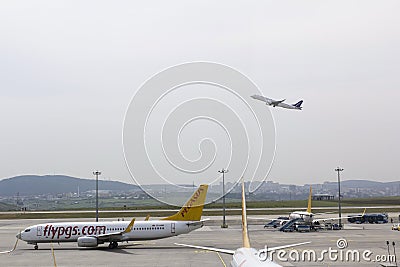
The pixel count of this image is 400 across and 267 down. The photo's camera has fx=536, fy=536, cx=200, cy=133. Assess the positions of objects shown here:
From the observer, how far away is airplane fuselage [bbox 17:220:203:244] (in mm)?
56406

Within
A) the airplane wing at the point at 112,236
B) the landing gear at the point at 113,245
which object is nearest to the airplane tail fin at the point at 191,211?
the airplane wing at the point at 112,236

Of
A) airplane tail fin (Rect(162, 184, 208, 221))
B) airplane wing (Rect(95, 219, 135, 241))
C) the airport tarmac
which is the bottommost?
the airport tarmac

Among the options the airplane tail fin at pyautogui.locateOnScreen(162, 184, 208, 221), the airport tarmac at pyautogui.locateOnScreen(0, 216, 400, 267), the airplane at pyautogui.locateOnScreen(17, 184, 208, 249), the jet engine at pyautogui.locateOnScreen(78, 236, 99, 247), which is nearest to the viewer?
the airport tarmac at pyautogui.locateOnScreen(0, 216, 400, 267)

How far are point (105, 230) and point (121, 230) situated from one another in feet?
5.57

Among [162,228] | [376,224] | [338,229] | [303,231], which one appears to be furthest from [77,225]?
[376,224]

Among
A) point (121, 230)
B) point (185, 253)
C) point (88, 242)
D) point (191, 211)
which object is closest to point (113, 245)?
point (121, 230)

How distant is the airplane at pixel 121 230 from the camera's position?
5594 centimetres

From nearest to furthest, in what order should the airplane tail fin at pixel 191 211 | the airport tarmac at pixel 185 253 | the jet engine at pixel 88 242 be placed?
the airport tarmac at pixel 185 253
the jet engine at pixel 88 242
the airplane tail fin at pixel 191 211

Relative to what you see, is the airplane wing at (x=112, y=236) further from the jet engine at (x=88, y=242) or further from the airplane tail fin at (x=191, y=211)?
the airplane tail fin at (x=191, y=211)

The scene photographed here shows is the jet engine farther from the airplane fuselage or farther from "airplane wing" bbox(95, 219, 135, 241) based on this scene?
the airplane fuselage

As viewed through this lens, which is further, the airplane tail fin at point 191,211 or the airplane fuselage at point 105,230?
the airplane tail fin at point 191,211

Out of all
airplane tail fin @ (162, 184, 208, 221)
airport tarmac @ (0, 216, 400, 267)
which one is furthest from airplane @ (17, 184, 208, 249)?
airport tarmac @ (0, 216, 400, 267)

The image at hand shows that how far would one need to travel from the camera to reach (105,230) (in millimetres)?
56688

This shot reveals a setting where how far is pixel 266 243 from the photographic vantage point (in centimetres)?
5997
